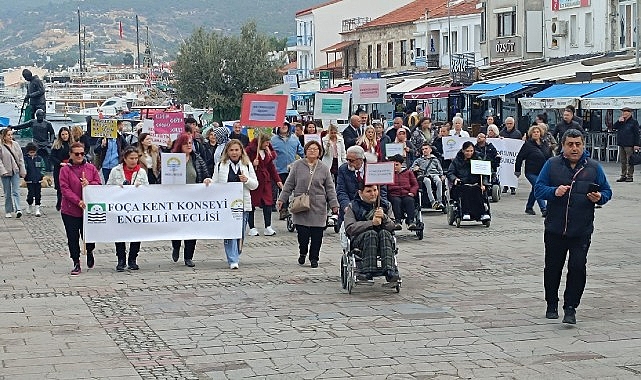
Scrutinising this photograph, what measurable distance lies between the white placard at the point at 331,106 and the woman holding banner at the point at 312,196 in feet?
30.5

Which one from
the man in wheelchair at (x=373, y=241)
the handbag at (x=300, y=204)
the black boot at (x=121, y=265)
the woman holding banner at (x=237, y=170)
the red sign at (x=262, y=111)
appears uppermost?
the red sign at (x=262, y=111)

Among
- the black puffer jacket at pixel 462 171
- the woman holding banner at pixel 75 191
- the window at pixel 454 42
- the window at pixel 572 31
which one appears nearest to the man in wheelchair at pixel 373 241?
the woman holding banner at pixel 75 191

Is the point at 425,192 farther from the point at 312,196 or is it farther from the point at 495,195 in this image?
the point at 312,196

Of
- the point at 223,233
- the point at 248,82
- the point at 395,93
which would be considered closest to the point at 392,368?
the point at 223,233

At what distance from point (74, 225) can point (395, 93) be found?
33.6m

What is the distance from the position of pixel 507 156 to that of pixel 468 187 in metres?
5.32

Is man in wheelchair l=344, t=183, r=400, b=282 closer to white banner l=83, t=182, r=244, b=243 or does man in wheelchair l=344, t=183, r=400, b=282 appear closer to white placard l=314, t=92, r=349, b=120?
white banner l=83, t=182, r=244, b=243

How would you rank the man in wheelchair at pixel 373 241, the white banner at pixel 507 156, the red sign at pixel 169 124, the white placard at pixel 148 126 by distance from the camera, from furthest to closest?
the white banner at pixel 507 156 → the white placard at pixel 148 126 → the red sign at pixel 169 124 → the man in wheelchair at pixel 373 241

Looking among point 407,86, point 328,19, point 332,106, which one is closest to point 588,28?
point 407,86

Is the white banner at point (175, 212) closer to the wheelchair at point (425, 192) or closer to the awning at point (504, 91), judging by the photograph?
the wheelchair at point (425, 192)

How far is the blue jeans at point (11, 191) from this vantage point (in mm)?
21528

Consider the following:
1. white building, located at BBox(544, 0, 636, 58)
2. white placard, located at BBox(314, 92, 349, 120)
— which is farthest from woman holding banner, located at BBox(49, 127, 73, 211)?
white building, located at BBox(544, 0, 636, 58)

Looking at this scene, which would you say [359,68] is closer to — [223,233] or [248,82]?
[248,82]

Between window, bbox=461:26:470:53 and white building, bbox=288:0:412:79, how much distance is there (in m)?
26.4
